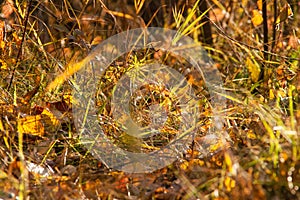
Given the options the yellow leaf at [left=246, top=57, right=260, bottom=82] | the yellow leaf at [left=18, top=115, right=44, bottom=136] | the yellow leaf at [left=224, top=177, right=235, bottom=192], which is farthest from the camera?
the yellow leaf at [left=246, top=57, right=260, bottom=82]

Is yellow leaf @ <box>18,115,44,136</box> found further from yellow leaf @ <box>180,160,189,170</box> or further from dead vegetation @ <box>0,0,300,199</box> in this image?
yellow leaf @ <box>180,160,189,170</box>

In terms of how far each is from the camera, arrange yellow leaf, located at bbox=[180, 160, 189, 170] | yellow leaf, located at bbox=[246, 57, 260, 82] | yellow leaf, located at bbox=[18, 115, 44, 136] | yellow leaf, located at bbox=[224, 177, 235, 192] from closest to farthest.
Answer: yellow leaf, located at bbox=[224, 177, 235, 192] → yellow leaf, located at bbox=[180, 160, 189, 170] → yellow leaf, located at bbox=[18, 115, 44, 136] → yellow leaf, located at bbox=[246, 57, 260, 82]

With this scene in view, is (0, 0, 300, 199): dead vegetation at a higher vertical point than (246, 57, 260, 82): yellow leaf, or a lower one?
higher

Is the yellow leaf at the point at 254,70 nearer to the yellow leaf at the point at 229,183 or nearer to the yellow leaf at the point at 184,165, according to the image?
the yellow leaf at the point at 184,165

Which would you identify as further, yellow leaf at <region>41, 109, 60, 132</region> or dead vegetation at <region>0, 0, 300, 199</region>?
yellow leaf at <region>41, 109, 60, 132</region>

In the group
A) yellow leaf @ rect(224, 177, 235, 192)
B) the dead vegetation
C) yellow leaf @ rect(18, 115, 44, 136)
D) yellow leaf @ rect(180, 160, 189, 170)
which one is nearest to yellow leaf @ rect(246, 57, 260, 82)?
the dead vegetation

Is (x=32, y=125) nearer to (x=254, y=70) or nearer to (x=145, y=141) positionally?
(x=145, y=141)

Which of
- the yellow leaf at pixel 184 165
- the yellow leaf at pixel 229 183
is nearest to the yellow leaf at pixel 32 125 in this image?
the yellow leaf at pixel 184 165

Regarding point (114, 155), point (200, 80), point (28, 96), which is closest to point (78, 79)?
point (28, 96)

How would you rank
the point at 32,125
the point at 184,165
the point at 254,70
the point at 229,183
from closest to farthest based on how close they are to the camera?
the point at 229,183 < the point at 184,165 < the point at 32,125 < the point at 254,70

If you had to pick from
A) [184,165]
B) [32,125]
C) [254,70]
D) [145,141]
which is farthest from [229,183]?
[254,70]
